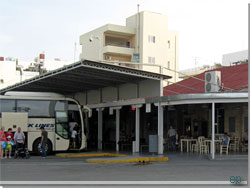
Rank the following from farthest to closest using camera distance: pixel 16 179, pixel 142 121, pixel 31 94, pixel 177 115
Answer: pixel 142 121 → pixel 177 115 → pixel 31 94 → pixel 16 179

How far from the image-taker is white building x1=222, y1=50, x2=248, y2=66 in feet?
202

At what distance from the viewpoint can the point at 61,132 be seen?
22.5 m

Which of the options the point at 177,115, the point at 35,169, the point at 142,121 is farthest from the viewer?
the point at 142,121

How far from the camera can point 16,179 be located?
40.1ft

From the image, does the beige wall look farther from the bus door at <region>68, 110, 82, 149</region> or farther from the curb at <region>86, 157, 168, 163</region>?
the bus door at <region>68, 110, 82, 149</region>

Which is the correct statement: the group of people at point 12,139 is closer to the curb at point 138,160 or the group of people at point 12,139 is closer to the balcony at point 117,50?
the curb at point 138,160

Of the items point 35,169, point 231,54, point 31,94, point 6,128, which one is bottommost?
point 35,169

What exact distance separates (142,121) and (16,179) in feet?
66.5

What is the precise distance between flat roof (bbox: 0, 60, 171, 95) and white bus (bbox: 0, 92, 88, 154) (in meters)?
1.45

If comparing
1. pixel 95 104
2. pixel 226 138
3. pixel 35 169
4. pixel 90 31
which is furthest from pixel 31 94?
pixel 90 31

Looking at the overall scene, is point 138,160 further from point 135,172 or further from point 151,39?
point 151,39

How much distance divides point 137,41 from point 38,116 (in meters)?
38.2

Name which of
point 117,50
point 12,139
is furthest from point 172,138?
point 117,50

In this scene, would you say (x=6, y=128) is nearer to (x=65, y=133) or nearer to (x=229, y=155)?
(x=65, y=133)
